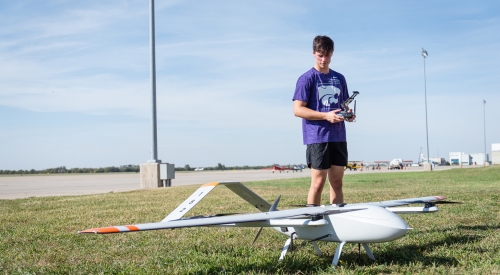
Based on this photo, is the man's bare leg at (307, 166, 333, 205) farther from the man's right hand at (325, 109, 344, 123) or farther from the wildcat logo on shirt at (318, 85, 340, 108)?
the wildcat logo on shirt at (318, 85, 340, 108)

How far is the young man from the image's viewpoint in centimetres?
515

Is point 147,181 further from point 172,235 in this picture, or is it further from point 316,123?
point 316,123

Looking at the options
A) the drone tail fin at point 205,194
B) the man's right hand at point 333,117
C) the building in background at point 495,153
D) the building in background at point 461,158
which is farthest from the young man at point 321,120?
the building in background at point 461,158

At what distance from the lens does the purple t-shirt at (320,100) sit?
5164 millimetres

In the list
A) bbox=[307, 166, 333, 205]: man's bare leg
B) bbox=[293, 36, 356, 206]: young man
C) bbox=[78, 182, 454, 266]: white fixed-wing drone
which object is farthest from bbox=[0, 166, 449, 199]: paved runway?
bbox=[78, 182, 454, 266]: white fixed-wing drone

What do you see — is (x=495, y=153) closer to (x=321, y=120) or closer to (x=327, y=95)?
(x=327, y=95)

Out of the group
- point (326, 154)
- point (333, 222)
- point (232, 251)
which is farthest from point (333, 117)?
point (232, 251)

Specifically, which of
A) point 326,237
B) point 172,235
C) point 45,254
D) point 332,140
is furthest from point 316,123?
point 45,254

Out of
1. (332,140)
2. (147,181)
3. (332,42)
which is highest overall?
(332,42)

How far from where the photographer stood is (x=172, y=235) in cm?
658

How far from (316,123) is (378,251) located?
155 cm

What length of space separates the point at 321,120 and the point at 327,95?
0.35 meters

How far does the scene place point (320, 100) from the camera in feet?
17.4

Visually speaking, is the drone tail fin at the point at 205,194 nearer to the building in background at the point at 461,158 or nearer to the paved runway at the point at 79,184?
the paved runway at the point at 79,184
